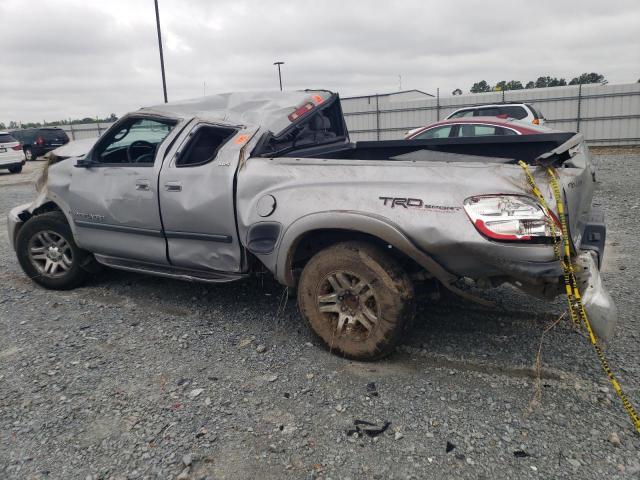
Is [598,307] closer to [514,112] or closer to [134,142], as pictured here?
[134,142]

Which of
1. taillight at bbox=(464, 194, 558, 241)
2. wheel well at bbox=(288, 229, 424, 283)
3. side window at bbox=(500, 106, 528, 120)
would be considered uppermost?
→ side window at bbox=(500, 106, 528, 120)

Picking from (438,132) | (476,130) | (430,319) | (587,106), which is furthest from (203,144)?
(587,106)

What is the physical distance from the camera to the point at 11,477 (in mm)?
2398

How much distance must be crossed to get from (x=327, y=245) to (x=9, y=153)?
17.4 meters

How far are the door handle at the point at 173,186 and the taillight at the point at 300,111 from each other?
3.30 feet

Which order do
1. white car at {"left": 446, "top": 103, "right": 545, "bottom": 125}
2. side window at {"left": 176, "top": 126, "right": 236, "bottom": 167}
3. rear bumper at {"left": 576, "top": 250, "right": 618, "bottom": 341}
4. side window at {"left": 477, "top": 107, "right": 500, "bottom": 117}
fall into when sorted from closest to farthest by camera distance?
rear bumper at {"left": 576, "top": 250, "right": 618, "bottom": 341}
side window at {"left": 176, "top": 126, "right": 236, "bottom": 167}
white car at {"left": 446, "top": 103, "right": 545, "bottom": 125}
side window at {"left": 477, "top": 107, "right": 500, "bottom": 117}

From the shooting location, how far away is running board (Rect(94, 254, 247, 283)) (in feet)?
12.7

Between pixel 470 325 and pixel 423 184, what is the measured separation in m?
1.42

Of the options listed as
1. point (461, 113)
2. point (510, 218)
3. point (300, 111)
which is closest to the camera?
point (510, 218)

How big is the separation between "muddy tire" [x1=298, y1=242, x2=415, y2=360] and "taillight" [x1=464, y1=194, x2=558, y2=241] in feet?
1.98

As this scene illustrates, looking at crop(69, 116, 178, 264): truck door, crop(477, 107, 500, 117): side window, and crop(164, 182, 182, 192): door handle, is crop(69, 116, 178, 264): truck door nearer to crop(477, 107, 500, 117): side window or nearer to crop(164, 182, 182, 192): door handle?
crop(164, 182, 182, 192): door handle

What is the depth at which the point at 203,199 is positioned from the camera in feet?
12.2

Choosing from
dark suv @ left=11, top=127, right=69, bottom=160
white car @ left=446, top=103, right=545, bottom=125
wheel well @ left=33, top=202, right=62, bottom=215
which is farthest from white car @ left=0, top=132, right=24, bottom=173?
wheel well @ left=33, top=202, right=62, bottom=215

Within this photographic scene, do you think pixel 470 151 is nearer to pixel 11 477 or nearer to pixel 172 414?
pixel 172 414
